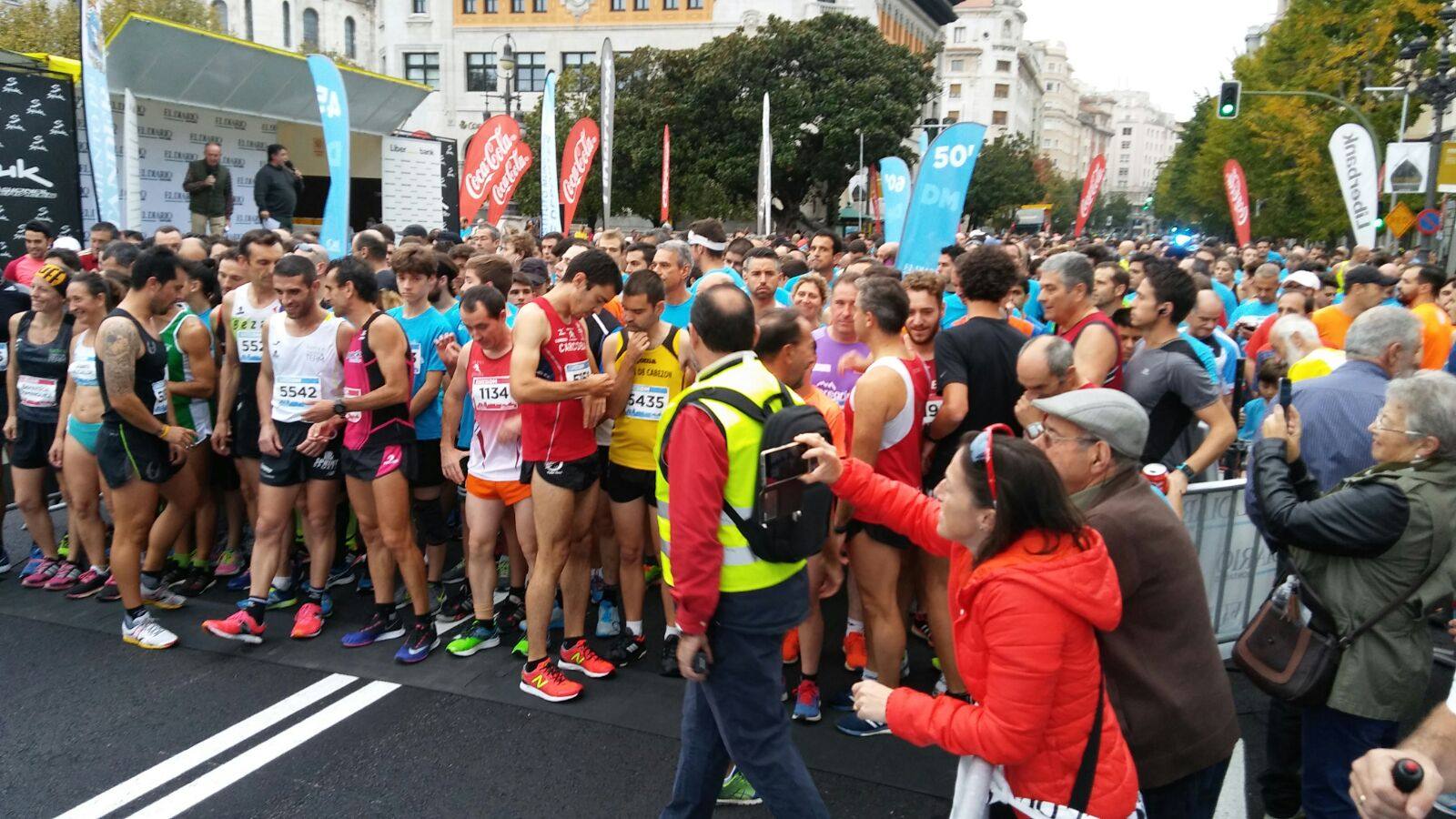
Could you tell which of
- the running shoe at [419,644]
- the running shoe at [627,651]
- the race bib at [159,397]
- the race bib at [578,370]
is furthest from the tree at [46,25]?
the running shoe at [627,651]

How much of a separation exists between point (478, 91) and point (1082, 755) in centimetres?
6000

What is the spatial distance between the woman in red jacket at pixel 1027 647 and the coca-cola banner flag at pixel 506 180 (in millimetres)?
10884

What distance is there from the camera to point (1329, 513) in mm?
2998

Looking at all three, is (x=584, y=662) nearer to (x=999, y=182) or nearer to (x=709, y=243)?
(x=709, y=243)

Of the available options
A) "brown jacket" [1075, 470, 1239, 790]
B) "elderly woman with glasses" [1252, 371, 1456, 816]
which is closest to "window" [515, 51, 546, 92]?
"elderly woman with glasses" [1252, 371, 1456, 816]

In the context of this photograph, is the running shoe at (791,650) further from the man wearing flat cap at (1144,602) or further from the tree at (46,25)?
the tree at (46,25)

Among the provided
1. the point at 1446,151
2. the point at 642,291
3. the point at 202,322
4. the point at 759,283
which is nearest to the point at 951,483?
the point at 642,291

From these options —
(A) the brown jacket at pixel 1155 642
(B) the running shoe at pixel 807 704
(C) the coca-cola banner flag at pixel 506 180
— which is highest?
(C) the coca-cola banner flag at pixel 506 180

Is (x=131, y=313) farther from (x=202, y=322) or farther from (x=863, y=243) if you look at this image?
(x=863, y=243)

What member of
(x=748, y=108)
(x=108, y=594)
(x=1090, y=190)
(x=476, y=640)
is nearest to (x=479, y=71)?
(x=748, y=108)

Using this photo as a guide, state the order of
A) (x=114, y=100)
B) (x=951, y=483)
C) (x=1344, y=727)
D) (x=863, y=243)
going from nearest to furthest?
(x=951, y=483), (x=1344, y=727), (x=863, y=243), (x=114, y=100)

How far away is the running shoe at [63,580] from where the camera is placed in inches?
240

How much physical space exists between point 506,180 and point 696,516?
1026 cm

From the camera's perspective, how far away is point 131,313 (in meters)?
5.31
